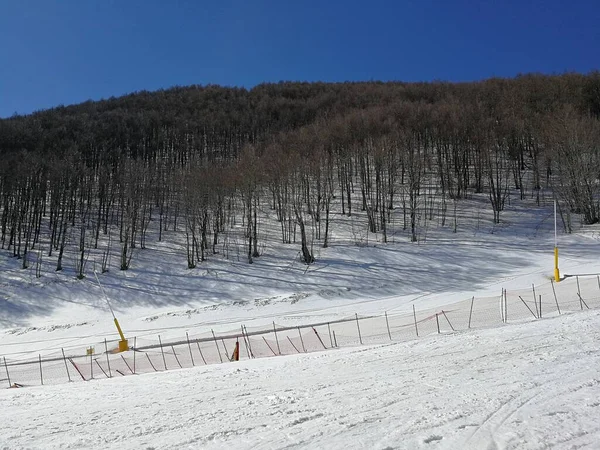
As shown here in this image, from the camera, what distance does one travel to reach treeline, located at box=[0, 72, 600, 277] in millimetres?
41781

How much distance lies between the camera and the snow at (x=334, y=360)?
20.5ft

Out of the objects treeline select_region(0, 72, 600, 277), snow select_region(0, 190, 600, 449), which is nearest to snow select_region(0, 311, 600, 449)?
snow select_region(0, 190, 600, 449)

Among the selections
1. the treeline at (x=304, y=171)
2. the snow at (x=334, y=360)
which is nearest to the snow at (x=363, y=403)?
the snow at (x=334, y=360)

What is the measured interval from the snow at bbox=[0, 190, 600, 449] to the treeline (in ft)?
18.3

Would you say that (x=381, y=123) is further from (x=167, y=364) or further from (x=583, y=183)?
(x=167, y=364)

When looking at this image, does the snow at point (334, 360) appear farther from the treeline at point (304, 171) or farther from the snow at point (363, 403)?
the treeline at point (304, 171)

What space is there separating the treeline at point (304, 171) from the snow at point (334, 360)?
5590 millimetres

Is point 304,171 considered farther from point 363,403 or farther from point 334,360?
point 363,403

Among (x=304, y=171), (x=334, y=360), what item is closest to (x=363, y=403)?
(x=334, y=360)

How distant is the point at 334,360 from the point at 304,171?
112ft

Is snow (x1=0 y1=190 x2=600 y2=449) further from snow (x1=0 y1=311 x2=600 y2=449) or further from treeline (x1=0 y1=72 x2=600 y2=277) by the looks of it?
treeline (x1=0 y1=72 x2=600 y2=277)

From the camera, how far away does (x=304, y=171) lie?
45125mm

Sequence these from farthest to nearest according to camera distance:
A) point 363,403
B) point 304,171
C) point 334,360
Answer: point 304,171
point 334,360
point 363,403

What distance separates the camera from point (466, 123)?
58.9 metres
